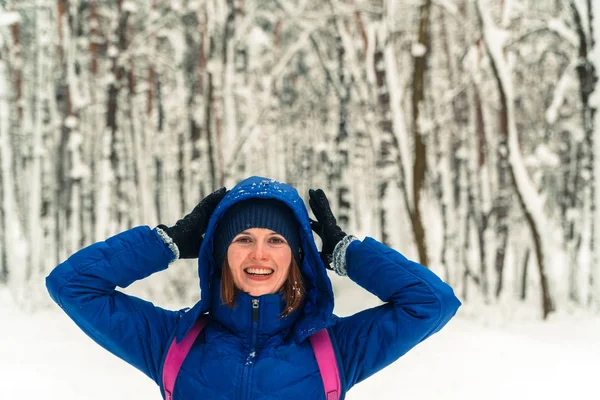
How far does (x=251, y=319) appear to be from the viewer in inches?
61.6

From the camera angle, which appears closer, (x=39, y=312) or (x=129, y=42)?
(x=39, y=312)

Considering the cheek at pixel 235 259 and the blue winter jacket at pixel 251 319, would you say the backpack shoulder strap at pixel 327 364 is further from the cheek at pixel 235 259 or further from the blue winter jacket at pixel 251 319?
the cheek at pixel 235 259

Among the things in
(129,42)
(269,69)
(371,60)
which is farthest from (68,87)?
(371,60)

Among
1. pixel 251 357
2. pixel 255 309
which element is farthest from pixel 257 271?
pixel 251 357

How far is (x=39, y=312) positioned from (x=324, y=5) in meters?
6.47

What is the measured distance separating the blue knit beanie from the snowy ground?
126 inches

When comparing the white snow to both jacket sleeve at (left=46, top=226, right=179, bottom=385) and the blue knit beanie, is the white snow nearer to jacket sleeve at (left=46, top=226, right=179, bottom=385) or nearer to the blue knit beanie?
jacket sleeve at (left=46, top=226, right=179, bottom=385)

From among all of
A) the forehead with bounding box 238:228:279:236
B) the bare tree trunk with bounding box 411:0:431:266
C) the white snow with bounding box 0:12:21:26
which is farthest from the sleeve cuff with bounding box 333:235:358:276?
the white snow with bounding box 0:12:21:26

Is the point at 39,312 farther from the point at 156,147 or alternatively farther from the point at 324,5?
the point at 324,5

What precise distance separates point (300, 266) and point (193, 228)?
40 centimetres

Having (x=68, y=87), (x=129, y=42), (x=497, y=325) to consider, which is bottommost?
(x=497, y=325)

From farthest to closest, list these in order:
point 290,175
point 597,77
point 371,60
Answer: point 290,175, point 371,60, point 597,77

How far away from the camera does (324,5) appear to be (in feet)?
26.2

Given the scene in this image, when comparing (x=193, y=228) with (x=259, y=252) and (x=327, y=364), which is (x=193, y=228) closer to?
(x=259, y=252)
